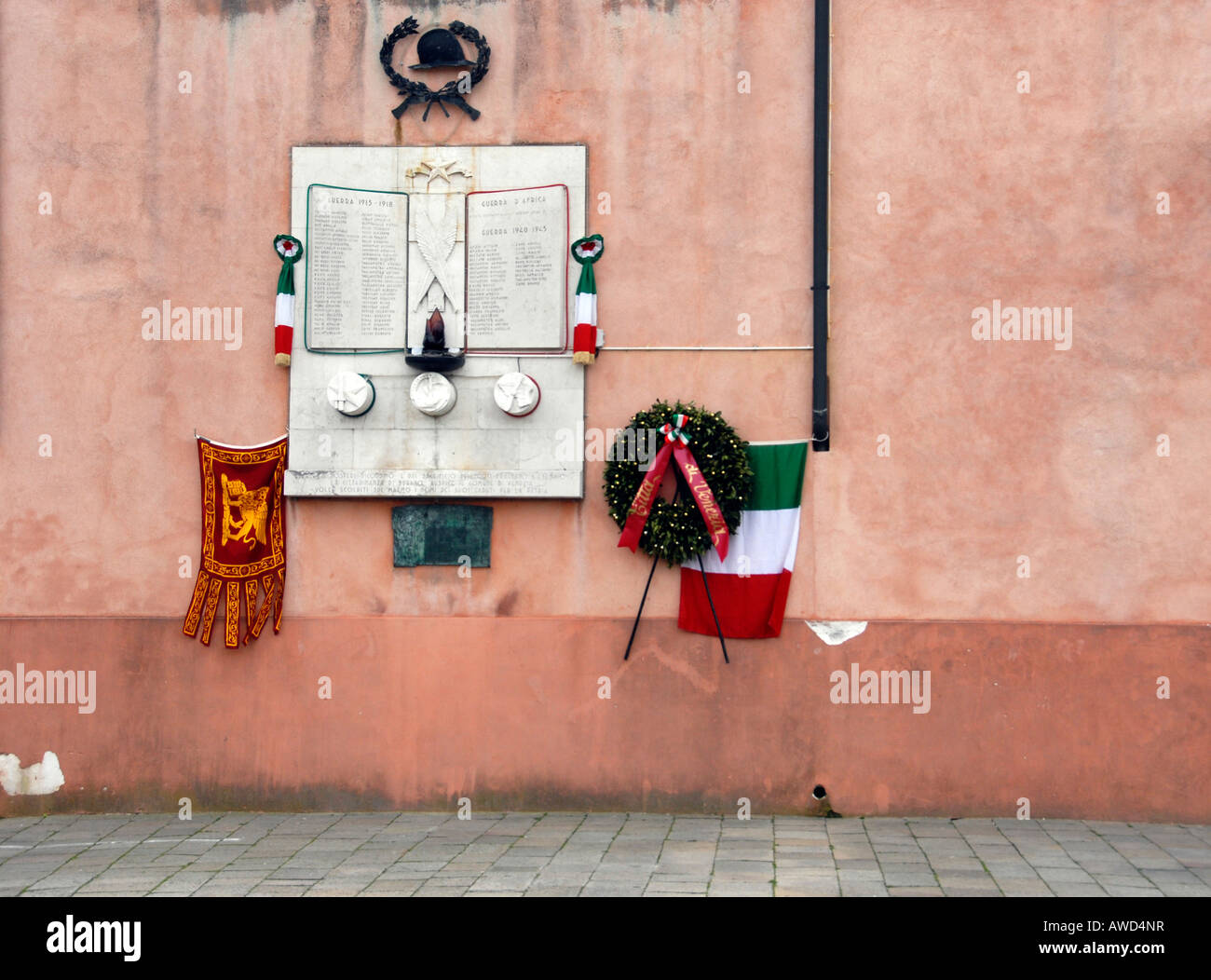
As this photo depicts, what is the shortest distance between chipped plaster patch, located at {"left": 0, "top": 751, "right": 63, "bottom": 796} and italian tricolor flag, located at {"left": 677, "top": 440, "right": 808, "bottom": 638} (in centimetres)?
461

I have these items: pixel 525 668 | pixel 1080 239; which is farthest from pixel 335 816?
pixel 1080 239

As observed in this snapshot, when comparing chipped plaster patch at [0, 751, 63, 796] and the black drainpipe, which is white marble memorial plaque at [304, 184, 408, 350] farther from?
chipped plaster patch at [0, 751, 63, 796]

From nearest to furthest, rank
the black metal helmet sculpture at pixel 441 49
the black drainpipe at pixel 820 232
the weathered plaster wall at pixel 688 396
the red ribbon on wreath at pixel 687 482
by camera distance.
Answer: the red ribbon on wreath at pixel 687 482 → the weathered plaster wall at pixel 688 396 → the black drainpipe at pixel 820 232 → the black metal helmet sculpture at pixel 441 49

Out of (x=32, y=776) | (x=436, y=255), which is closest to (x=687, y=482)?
(x=436, y=255)

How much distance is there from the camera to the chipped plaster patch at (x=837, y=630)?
348 inches

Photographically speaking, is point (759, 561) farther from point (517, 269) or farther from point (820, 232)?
point (517, 269)

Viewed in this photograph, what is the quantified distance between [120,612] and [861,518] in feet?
17.6

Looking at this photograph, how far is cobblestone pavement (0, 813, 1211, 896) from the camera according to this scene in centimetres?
697

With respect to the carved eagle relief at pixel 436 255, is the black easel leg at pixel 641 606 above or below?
below

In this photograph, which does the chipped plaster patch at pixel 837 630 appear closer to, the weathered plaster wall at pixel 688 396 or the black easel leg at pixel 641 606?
the weathered plaster wall at pixel 688 396

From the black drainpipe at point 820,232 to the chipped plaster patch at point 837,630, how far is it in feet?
4.00

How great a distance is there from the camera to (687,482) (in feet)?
28.4

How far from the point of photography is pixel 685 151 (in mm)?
9070

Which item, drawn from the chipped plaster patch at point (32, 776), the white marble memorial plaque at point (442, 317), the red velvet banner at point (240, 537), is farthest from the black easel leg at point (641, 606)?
the chipped plaster patch at point (32, 776)
